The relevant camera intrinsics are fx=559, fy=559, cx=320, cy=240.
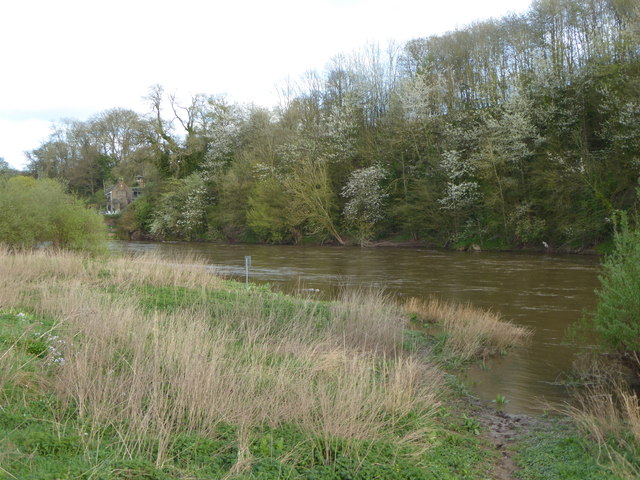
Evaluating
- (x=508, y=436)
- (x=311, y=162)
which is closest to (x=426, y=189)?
(x=311, y=162)

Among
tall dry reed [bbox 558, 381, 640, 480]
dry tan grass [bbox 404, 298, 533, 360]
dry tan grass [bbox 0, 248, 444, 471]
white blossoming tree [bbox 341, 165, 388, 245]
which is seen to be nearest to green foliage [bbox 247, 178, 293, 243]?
white blossoming tree [bbox 341, 165, 388, 245]

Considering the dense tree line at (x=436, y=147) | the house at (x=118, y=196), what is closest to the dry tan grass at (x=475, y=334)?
the dense tree line at (x=436, y=147)

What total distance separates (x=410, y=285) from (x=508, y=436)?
602 inches

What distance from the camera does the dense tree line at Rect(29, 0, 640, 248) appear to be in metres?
31.8

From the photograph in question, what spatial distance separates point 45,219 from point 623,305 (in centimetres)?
2549

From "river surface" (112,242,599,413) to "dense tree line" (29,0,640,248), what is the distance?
3.48 m

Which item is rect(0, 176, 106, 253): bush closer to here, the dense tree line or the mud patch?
the dense tree line

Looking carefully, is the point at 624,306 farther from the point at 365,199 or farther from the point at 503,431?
the point at 365,199

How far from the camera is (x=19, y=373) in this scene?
5711 mm

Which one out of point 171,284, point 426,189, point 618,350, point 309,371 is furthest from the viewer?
point 426,189

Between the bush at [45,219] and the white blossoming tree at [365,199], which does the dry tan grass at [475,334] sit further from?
the white blossoming tree at [365,199]

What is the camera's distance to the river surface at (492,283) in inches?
401

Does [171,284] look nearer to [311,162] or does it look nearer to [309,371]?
[309,371]

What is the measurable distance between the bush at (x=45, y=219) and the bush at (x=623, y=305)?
24.6 meters
